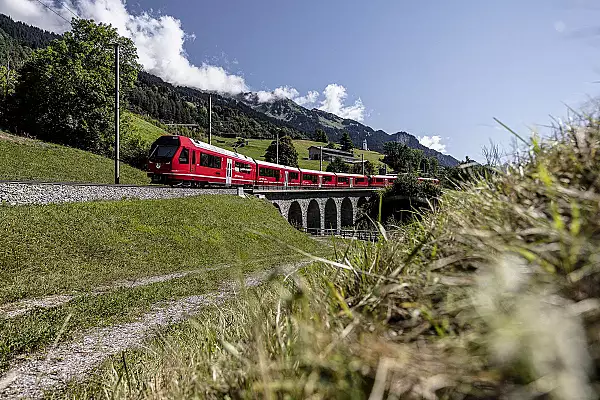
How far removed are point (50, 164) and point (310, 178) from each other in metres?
26.2

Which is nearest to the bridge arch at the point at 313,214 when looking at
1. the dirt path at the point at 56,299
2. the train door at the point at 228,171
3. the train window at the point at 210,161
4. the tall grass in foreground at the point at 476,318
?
the train door at the point at 228,171

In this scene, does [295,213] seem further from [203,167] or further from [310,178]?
[203,167]

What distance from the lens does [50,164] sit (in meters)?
33.0

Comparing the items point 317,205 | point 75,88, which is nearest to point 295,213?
point 317,205

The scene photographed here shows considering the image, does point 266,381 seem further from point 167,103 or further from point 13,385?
point 167,103

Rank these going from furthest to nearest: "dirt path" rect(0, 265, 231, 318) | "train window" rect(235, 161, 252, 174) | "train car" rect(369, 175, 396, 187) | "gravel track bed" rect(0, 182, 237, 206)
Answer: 1. "train car" rect(369, 175, 396, 187)
2. "train window" rect(235, 161, 252, 174)
3. "gravel track bed" rect(0, 182, 237, 206)
4. "dirt path" rect(0, 265, 231, 318)

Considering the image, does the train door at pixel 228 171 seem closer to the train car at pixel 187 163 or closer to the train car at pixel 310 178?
the train car at pixel 187 163

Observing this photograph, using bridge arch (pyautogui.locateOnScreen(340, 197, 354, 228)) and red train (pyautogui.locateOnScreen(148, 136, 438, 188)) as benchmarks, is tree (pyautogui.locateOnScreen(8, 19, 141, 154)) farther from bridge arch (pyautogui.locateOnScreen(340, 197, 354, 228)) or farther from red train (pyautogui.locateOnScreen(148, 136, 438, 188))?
bridge arch (pyautogui.locateOnScreen(340, 197, 354, 228))

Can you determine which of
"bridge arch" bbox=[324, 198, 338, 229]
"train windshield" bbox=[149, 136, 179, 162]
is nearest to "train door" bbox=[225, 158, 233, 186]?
"train windshield" bbox=[149, 136, 179, 162]

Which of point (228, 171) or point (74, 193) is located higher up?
point (228, 171)

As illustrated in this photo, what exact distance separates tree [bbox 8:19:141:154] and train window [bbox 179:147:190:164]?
2003 cm

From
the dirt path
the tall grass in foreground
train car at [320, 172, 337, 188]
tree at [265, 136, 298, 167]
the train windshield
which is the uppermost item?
tree at [265, 136, 298, 167]

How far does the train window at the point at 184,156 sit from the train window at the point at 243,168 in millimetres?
7438

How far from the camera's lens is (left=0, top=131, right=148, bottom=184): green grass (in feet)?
100
